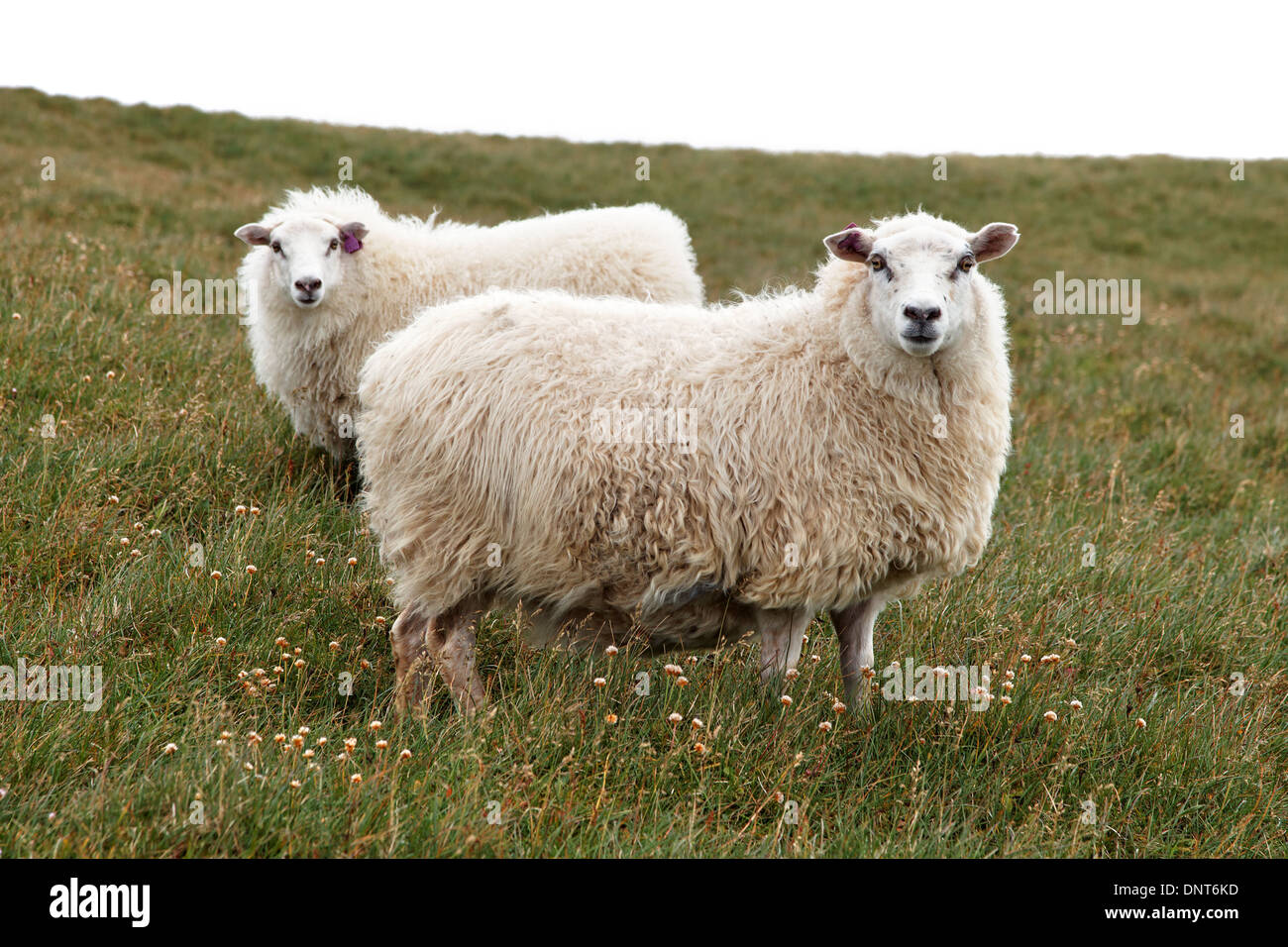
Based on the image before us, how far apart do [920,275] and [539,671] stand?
210cm

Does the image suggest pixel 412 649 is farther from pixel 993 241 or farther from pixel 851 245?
pixel 993 241

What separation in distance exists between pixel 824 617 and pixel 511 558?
6.38ft

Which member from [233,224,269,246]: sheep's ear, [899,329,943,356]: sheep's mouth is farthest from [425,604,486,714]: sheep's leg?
[233,224,269,246]: sheep's ear

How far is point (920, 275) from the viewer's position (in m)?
3.98

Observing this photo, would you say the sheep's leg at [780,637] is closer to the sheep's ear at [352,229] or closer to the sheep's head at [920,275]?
the sheep's head at [920,275]

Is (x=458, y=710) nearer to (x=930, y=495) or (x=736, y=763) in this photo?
(x=736, y=763)

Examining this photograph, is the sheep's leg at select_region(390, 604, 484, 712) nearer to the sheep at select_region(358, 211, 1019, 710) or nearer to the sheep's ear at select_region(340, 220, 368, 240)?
the sheep at select_region(358, 211, 1019, 710)

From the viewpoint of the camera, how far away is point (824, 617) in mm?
5371

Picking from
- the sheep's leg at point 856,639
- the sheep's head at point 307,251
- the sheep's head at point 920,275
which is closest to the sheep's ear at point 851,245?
the sheep's head at point 920,275

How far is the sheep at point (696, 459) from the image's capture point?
4.00 meters

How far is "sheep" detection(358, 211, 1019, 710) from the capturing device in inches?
157

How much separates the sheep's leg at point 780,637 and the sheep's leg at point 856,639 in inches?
9.0

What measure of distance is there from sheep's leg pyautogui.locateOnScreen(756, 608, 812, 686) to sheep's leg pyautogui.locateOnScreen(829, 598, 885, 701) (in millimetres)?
229
